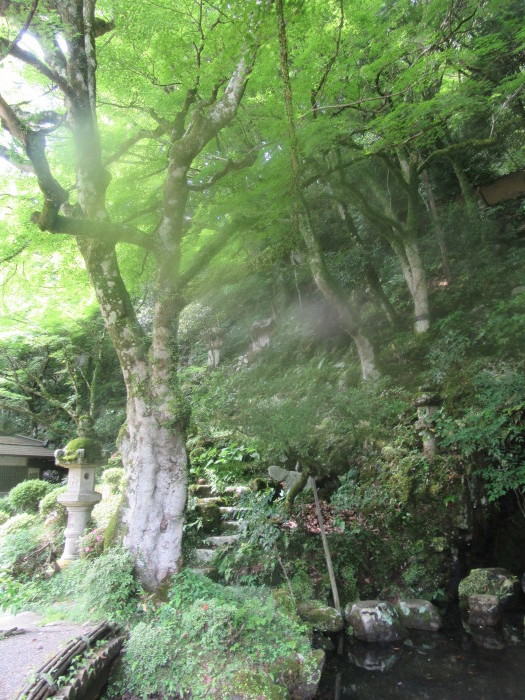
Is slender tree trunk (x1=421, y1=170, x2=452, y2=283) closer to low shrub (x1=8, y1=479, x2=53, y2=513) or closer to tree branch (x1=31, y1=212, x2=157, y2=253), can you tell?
tree branch (x1=31, y1=212, x2=157, y2=253)

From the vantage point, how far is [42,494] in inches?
461

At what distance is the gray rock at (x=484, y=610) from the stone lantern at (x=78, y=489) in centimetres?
613

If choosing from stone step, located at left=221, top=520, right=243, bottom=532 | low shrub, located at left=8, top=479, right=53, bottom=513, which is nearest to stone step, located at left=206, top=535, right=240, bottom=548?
stone step, located at left=221, top=520, right=243, bottom=532

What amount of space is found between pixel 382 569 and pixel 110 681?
418 centimetres

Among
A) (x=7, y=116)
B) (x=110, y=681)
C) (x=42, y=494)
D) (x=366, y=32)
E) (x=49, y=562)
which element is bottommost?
(x=110, y=681)

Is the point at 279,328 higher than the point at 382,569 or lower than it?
higher

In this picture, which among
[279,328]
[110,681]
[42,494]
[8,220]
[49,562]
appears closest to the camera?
[110,681]

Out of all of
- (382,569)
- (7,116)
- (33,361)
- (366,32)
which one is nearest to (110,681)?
(382,569)

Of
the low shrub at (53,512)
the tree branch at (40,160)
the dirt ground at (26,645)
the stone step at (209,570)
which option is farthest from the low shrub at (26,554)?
the tree branch at (40,160)

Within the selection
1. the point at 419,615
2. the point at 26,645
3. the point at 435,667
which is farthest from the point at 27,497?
the point at 435,667

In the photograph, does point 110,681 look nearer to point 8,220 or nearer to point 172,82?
point 8,220

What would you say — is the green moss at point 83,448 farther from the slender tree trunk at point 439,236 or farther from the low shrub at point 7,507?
the slender tree trunk at point 439,236

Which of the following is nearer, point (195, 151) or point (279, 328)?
point (195, 151)

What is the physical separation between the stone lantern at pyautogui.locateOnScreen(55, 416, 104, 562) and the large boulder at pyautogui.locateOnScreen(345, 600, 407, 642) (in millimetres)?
4561
